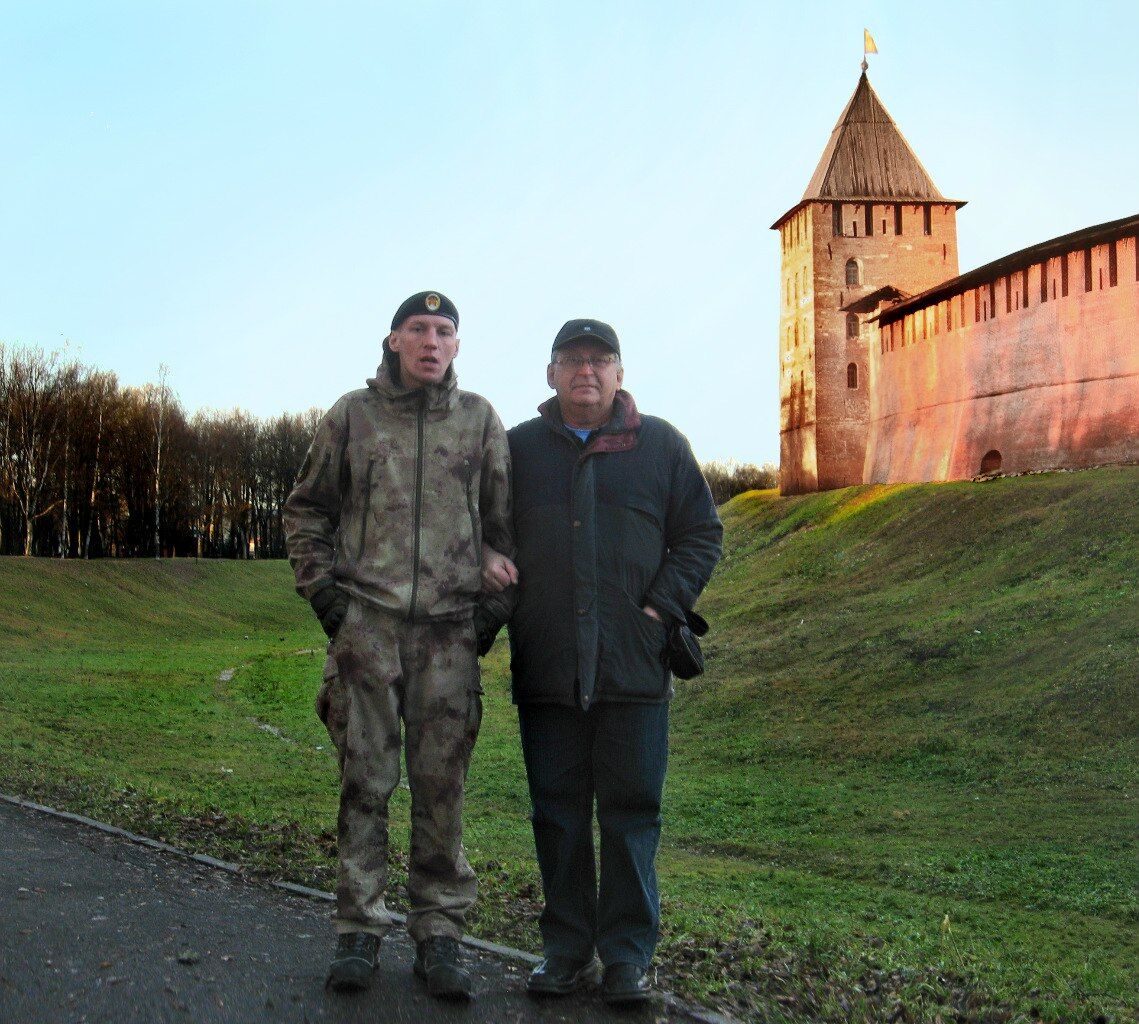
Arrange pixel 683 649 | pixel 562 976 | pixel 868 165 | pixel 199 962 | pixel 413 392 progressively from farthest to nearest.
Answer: pixel 868 165 < pixel 413 392 < pixel 683 649 < pixel 199 962 < pixel 562 976

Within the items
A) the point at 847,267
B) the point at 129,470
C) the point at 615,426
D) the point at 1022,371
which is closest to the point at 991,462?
the point at 1022,371

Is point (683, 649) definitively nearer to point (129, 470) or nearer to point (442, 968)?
point (442, 968)

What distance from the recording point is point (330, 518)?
195 inches

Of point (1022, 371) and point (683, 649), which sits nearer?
point (683, 649)

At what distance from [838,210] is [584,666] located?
52089 mm

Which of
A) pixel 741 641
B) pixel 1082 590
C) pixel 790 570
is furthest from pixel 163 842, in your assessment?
pixel 790 570

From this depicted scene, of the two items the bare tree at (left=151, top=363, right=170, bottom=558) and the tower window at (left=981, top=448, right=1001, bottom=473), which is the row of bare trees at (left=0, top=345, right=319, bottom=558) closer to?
the bare tree at (left=151, top=363, right=170, bottom=558)

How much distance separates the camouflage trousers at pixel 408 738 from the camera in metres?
4.69

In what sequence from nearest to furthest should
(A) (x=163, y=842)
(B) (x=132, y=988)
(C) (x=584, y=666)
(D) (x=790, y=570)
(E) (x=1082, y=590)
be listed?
(B) (x=132, y=988)
(C) (x=584, y=666)
(A) (x=163, y=842)
(E) (x=1082, y=590)
(D) (x=790, y=570)

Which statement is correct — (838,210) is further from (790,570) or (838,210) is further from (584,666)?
(584,666)

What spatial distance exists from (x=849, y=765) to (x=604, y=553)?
43.5ft

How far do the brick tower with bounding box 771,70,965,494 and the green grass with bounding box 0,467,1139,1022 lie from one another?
17782 millimetres

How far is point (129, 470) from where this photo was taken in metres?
65.2

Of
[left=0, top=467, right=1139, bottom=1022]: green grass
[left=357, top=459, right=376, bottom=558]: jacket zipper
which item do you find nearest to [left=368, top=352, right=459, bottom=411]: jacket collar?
[left=357, top=459, right=376, bottom=558]: jacket zipper
